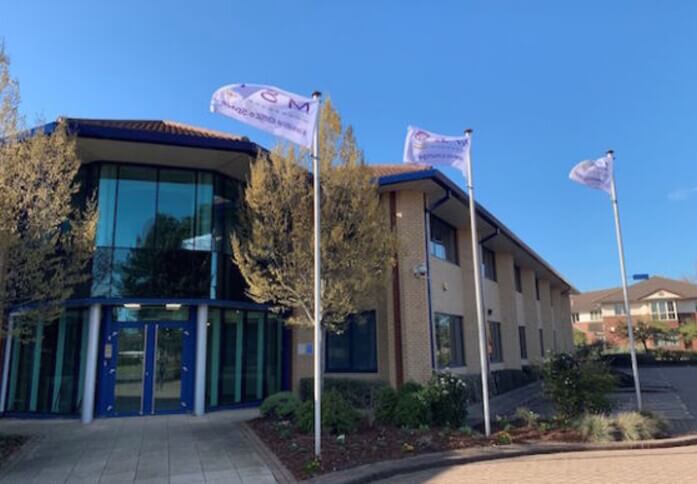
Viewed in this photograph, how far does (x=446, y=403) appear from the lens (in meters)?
10.8

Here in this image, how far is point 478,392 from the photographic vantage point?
16.5 metres

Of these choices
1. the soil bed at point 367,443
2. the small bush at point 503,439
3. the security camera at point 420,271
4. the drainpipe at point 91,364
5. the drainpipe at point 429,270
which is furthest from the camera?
the security camera at point 420,271

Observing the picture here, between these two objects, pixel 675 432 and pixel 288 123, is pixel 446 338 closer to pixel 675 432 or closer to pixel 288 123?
pixel 675 432

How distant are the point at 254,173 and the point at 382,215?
Result: 10.0 feet

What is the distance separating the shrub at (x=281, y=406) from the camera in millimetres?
11477

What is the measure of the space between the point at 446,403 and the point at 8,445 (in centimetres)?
830

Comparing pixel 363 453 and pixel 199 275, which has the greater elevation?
pixel 199 275

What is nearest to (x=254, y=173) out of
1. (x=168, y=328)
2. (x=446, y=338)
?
(x=168, y=328)

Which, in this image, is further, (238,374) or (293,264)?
(238,374)

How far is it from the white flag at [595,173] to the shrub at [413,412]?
6.85m

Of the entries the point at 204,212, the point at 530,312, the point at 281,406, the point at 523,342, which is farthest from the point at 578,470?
the point at 530,312

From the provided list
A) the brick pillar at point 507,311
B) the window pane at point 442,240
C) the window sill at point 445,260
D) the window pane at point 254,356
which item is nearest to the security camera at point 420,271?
the window sill at point 445,260

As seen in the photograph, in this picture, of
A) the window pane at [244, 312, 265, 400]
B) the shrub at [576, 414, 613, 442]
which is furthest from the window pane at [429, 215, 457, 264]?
the shrub at [576, 414, 613, 442]

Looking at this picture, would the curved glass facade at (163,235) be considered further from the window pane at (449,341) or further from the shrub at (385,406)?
the window pane at (449,341)
